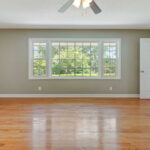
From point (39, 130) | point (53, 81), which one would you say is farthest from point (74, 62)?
point (39, 130)

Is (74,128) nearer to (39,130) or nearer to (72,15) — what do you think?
(39,130)

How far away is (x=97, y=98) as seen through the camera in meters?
5.47

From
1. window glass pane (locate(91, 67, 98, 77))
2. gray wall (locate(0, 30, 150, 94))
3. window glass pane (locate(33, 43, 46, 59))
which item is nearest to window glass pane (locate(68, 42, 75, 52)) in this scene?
gray wall (locate(0, 30, 150, 94))

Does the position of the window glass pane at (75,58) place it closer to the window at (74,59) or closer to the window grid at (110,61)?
the window at (74,59)

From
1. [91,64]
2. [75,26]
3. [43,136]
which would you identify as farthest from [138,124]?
[75,26]

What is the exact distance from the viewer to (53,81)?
5617 millimetres

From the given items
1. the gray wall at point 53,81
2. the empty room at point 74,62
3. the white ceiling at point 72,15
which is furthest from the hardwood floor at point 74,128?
the white ceiling at point 72,15

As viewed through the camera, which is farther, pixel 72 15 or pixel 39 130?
pixel 72 15

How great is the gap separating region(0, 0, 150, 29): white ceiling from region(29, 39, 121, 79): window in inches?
25.9

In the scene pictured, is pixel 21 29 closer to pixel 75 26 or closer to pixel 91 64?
pixel 75 26

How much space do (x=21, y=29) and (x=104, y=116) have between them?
164 inches

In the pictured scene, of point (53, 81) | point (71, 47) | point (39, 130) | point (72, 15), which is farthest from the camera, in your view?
point (71, 47)

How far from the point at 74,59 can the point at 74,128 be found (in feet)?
10.8

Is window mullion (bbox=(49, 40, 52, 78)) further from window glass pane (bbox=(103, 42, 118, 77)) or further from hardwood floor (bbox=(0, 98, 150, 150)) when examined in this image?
window glass pane (bbox=(103, 42, 118, 77))
